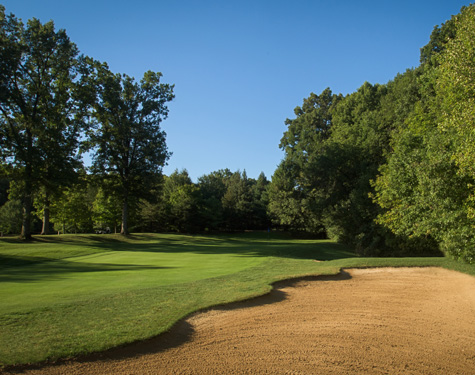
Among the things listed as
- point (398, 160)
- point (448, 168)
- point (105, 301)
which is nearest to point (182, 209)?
point (398, 160)

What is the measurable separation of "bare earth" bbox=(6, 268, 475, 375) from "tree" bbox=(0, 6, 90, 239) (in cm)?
2862

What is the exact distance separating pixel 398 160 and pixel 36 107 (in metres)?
34.1

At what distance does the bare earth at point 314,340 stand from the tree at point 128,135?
105 ft

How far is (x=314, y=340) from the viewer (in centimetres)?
722

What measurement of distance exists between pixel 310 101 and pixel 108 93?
3496cm

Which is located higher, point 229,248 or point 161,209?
point 161,209

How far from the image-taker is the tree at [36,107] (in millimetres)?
28891

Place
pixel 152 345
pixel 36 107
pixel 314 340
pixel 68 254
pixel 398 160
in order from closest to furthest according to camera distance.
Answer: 1. pixel 152 345
2. pixel 314 340
3. pixel 398 160
4. pixel 68 254
5. pixel 36 107

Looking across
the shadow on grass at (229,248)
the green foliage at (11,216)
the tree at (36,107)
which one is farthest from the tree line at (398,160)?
the green foliage at (11,216)

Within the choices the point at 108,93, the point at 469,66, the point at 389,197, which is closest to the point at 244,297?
the point at 469,66

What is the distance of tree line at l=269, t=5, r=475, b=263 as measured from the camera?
15.1 meters

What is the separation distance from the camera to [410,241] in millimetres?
28234

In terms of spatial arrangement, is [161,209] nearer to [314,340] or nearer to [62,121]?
[62,121]

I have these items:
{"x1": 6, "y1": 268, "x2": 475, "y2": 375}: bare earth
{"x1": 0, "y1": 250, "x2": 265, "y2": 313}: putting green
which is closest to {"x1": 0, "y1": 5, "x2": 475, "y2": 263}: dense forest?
{"x1": 6, "y1": 268, "x2": 475, "y2": 375}: bare earth
